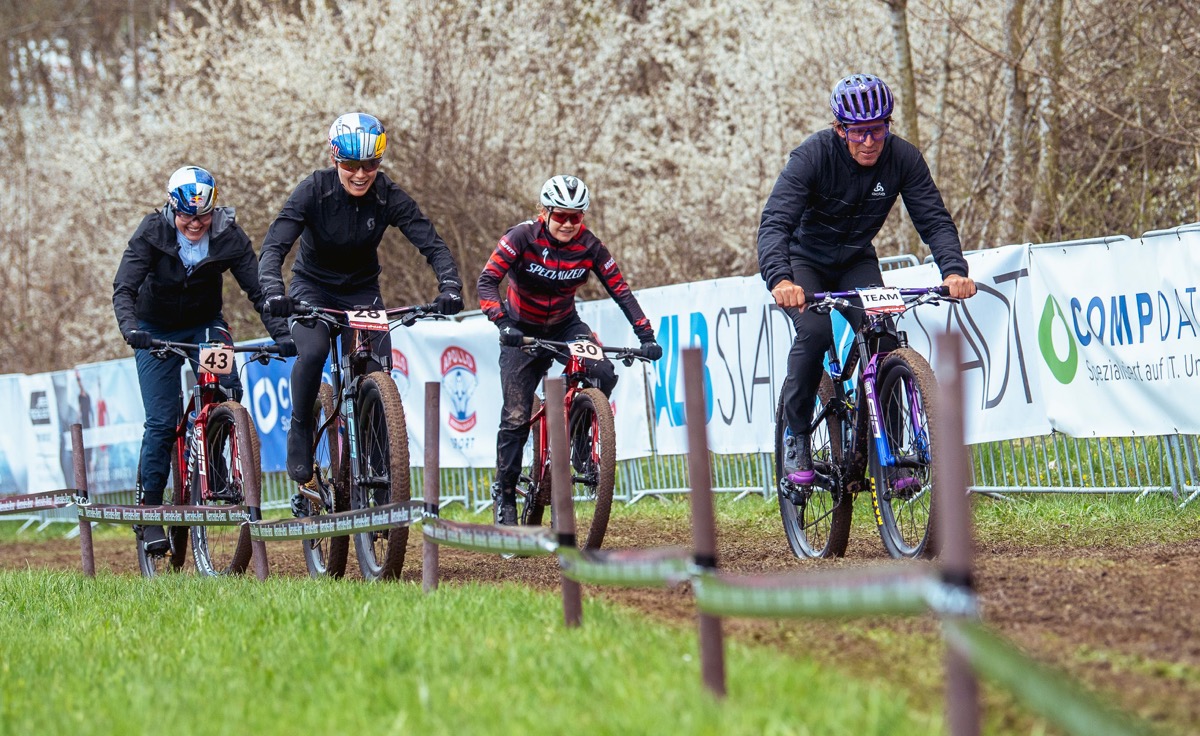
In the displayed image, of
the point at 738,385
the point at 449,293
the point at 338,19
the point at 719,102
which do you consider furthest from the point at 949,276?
the point at 338,19

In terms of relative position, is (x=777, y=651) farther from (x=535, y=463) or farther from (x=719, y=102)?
(x=719, y=102)

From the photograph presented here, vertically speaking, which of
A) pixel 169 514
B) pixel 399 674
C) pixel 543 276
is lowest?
pixel 399 674

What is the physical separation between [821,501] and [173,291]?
14.1ft

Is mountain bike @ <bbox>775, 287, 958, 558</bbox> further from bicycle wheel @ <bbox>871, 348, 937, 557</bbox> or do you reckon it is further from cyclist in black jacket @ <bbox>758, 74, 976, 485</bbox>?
cyclist in black jacket @ <bbox>758, 74, 976, 485</bbox>

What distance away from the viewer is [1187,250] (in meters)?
8.43

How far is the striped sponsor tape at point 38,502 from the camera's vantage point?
987 centimetres

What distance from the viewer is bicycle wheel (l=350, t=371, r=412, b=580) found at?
292 inches

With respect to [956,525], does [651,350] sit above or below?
above

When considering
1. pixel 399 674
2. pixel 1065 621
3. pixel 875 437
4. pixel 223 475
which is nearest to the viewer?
pixel 399 674

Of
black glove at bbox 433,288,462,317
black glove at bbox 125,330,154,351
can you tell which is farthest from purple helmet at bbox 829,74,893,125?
black glove at bbox 125,330,154,351

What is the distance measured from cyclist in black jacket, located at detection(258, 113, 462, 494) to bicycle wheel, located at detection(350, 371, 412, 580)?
1.08ft

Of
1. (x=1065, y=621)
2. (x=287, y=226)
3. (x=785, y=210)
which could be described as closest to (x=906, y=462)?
(x=785, y=210)

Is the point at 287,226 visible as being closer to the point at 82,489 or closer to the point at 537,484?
the point at 537,484

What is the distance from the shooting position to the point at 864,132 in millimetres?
7273
